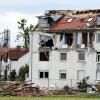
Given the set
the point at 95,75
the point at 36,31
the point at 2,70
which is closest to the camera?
the point at 95,75

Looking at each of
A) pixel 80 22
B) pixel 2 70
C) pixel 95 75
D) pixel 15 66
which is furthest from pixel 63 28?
pixel 2 70

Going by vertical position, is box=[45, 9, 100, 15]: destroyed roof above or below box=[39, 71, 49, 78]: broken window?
above

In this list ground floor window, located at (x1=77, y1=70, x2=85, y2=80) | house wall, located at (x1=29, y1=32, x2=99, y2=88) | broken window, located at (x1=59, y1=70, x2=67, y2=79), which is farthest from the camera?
broken window, located at (x1=59, y1=70, x2=67, y2=79)

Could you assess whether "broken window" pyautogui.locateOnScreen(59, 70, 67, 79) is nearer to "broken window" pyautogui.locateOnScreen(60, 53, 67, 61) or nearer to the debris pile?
"broken window" pyautogui.locateOnScreen(60, 53, 67, 61)

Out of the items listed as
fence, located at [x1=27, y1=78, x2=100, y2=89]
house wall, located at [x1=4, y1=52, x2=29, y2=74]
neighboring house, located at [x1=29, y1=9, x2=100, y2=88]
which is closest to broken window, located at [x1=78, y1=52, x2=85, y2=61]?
neighboring house, located at [x1=29, y1=9, x2=100, y2=88]

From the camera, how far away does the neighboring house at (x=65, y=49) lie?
85188 mm

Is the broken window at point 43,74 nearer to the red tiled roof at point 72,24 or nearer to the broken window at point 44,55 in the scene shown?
the broken window at point 44,55

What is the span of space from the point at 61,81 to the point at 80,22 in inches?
357

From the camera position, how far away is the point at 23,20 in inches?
4813

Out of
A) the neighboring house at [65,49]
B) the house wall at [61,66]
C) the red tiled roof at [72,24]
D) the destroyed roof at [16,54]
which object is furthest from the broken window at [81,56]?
the destroyed roof at [16,54]

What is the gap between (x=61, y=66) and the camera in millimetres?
86875

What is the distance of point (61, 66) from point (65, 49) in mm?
2434

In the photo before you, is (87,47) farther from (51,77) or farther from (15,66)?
(15,66)

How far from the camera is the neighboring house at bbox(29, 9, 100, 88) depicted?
8519 cm
